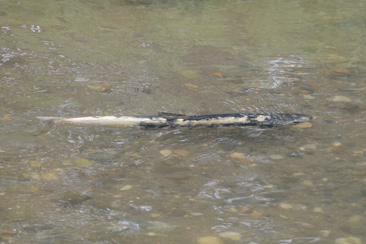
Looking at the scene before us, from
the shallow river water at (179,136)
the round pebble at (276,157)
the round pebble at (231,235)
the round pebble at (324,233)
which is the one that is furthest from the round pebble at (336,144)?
the round pebble at (231,235)

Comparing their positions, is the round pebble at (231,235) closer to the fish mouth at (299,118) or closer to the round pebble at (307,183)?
the round pebble at (307,183)

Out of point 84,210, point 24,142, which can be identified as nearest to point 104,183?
point 84,210

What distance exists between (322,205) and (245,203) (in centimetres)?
41

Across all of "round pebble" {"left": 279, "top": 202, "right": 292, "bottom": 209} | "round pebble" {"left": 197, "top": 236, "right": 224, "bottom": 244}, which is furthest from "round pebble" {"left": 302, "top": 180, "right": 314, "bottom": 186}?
"round pebble" {"left": 197, "top": 236, "right": 224, "bottom": 244}

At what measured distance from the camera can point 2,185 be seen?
2.95 meters

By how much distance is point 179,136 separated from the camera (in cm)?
364

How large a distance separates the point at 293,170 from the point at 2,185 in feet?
5.63

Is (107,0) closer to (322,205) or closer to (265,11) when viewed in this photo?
(265,11)

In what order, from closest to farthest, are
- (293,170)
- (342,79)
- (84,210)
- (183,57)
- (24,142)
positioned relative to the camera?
(84,210) < (293,170) < (24,142) < (342,79) < (183,57)

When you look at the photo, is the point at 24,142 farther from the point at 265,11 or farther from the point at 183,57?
the point at 265,11

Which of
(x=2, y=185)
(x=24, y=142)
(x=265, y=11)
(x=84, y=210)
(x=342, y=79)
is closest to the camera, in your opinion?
(x=84, y=210)

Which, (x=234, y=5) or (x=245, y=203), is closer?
(x=245, y=203)

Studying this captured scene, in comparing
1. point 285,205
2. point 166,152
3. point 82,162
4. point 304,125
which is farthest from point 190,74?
point 285,205

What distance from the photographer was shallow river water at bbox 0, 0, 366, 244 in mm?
2670
